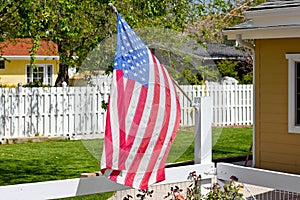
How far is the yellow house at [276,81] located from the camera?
11.4 m

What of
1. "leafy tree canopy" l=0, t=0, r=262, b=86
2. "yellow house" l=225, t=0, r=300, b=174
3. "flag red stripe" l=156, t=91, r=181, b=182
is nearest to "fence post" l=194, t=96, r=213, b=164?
"flag red stripe" l=156, t=91, r=181, b=182

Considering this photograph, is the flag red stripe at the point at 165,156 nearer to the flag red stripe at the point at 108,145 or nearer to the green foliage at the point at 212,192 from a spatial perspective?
the green foliage at the point at 212,192

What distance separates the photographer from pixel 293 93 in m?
11.5

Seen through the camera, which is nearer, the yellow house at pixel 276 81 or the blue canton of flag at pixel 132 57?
the blue canton of flag at pixel 132 57

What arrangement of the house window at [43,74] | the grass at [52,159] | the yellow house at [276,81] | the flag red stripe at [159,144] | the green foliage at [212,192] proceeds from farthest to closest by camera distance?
the house window at [43,74], the grass at [52,159], the yellow house at [276,81], the green foliage at [212,192], the flag red stripe at [159,144]

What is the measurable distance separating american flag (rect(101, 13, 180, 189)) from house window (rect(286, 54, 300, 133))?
7061 millimetres

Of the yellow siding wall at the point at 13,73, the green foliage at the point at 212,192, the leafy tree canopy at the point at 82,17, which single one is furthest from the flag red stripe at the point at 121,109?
the yellow siding wall at the point at 13,73

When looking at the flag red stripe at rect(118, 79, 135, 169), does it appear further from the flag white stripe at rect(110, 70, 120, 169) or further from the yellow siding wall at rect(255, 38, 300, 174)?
the yellow siding wall at rect(255, 38, 300, 174)

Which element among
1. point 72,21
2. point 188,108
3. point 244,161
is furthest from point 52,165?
point 188,108

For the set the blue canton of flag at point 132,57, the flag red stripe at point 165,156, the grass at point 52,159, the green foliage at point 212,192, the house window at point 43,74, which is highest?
the house window at point 43,74

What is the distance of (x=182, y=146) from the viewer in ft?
16.5

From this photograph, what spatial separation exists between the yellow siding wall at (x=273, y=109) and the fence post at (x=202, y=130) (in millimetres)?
6413

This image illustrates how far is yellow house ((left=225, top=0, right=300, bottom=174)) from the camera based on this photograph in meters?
11.4

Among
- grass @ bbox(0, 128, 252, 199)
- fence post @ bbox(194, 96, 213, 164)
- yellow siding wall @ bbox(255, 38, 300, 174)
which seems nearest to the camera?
fence post @ bbox(194, 96, 213, 164)
